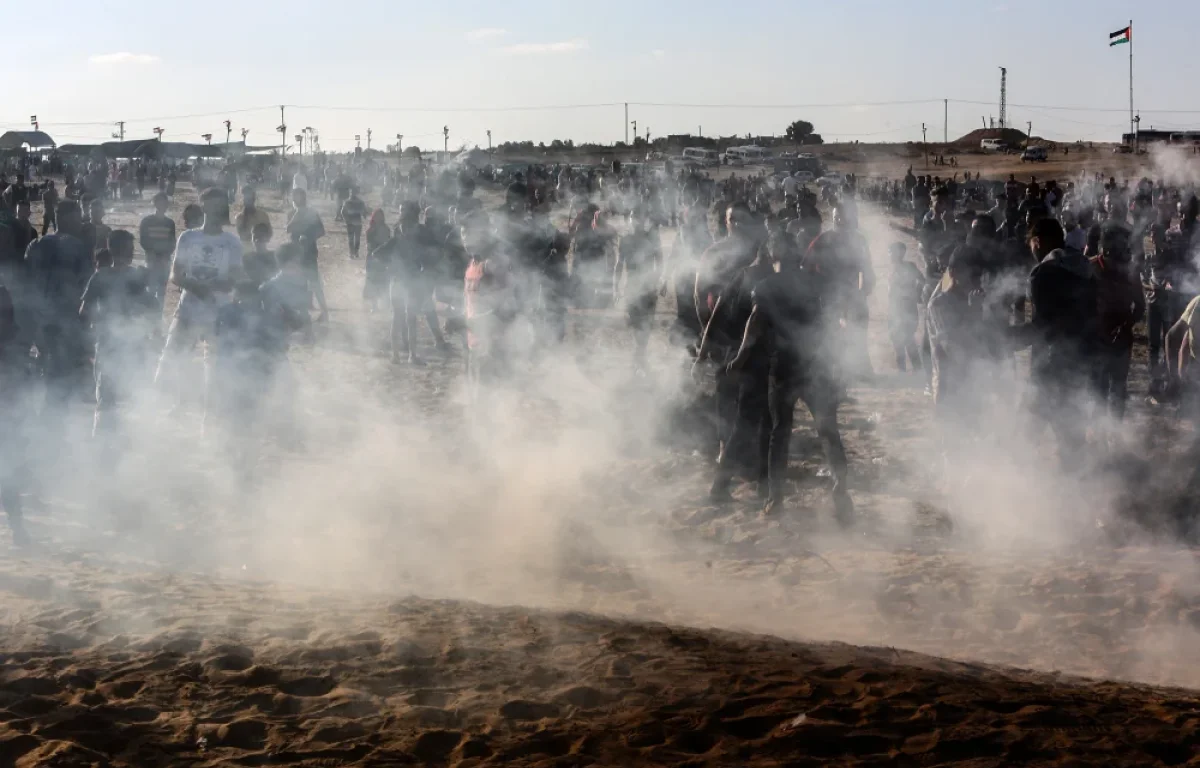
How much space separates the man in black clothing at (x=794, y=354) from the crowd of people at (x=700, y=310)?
14mm

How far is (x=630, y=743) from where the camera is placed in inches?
161

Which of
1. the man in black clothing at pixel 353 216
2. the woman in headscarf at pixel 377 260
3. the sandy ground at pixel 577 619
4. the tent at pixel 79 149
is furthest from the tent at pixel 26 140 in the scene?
the sandy ground at pixel 577 619

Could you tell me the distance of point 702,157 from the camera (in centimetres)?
5250

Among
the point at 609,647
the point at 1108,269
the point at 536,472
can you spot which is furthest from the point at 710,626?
the point at 1108,269

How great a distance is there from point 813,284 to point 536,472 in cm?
255

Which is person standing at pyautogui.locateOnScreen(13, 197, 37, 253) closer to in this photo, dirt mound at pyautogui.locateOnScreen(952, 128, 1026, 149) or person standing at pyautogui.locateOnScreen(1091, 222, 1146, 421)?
person standing at pyautogui.locateOnScreen(1091, 222, 1146, 421)

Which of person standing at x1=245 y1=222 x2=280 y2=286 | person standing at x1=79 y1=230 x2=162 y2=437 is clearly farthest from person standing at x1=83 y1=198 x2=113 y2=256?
person standing at x1=245 y1=222 x2=280 y2=286

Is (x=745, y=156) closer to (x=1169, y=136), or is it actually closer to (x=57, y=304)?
(x=1169, y=136)

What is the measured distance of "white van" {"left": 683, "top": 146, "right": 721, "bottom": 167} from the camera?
49344 mm

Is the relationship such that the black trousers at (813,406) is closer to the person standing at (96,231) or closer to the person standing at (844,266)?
the person standing at (844,266)

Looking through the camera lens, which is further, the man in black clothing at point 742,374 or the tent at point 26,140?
the tent at point 26,140

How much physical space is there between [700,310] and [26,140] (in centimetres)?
4844

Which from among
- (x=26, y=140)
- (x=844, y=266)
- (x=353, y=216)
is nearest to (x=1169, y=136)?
(x=353, y=216)

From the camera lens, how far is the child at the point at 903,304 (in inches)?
431
